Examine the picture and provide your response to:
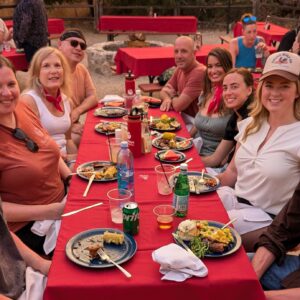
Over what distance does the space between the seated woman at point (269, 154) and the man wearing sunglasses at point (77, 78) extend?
193 cm

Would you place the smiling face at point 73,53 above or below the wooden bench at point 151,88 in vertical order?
above

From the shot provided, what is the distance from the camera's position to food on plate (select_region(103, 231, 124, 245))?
170 centimetres

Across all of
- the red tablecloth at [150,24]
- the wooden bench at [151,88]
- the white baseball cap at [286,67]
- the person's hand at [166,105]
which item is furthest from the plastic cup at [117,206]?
the red tablecloth at [150,24]

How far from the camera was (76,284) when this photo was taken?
149 cm

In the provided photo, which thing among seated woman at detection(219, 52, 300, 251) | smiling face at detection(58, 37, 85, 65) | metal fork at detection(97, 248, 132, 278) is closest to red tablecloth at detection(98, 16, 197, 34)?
smiling face at detection(58, 37, 85, 65)

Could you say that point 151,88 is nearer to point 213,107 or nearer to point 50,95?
point 213,107

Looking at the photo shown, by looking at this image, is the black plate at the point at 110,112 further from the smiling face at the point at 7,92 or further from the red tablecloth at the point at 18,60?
the red tablecloth at the point at 18,60

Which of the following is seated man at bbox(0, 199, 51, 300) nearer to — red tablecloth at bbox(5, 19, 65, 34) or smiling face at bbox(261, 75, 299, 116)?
smiling face at bbox(261, 75, 299, 116)

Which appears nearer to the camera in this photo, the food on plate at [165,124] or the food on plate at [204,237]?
the food on plate at [204,237]

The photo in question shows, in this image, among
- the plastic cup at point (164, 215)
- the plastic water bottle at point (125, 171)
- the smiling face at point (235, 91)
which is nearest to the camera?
the plastic cup at point (164, 215)

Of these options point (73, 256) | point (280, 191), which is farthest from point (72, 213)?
point (280, 191)

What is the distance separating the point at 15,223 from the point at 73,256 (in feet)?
2.57

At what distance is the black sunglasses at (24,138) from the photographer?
2293 millimetres

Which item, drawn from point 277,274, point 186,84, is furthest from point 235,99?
point 277,274
